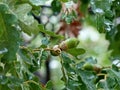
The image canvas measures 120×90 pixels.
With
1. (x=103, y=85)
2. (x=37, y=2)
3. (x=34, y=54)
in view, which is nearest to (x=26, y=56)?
(x=34, y=54)

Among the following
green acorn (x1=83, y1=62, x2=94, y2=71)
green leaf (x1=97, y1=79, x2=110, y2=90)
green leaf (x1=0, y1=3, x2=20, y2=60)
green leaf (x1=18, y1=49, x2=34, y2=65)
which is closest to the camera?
green leaf (x1=0, y1=3, x2=20, y2=60)

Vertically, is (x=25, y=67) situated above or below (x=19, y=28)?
below

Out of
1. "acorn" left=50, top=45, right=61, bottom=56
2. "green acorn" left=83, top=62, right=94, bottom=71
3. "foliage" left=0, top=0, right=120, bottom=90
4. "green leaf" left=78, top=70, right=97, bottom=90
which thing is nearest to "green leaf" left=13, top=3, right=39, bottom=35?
"foliage" left=0, top=0, right=120, bottom=90

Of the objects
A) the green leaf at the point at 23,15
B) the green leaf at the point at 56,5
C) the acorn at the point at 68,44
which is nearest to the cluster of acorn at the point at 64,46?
the acorn at the point at 68,44

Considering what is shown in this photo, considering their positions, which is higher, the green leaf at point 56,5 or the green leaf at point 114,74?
the green leaf at point 56,5

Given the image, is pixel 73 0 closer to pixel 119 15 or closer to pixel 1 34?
pixel 1 34

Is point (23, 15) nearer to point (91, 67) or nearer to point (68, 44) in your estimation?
point (68, 44)

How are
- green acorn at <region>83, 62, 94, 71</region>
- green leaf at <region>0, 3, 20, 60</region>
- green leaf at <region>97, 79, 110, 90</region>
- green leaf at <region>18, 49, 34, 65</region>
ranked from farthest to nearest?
green acorn at <region>83, 62, 94, 71</region> < green leaf at <region>97, 79, 110, 90</region> < green leaf at <region>18, 49, 34, 65</region> < green leaf at <region>0, 3, 20, 60</region>

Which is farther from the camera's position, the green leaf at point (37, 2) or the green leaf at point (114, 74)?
the green leaf at point (114, 74)

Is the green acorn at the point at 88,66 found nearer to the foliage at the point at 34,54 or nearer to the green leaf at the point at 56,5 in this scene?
the foliage at the point at 34,54

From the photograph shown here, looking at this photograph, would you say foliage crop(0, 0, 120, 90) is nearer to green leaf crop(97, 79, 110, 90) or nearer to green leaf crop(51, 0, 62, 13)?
green leaf crop(97, 79, 110, 90)

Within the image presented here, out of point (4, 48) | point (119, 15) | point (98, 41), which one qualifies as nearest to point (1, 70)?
point (4, 48)
